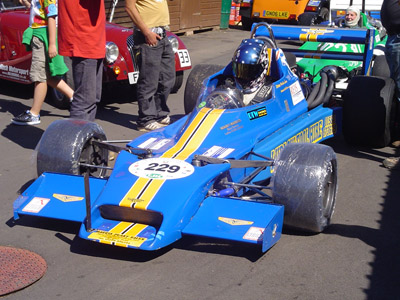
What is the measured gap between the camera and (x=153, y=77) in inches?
294

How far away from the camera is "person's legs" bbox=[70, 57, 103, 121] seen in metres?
6.07

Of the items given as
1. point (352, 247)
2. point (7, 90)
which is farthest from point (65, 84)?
point (352, 247)

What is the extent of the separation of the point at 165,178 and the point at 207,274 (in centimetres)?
75

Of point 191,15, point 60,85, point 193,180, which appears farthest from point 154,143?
point 191,15

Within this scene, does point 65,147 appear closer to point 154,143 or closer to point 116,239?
point 154,143

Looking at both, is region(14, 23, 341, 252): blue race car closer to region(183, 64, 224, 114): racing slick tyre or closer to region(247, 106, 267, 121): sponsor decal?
region(247, 106, 267, 121): sponsor decal

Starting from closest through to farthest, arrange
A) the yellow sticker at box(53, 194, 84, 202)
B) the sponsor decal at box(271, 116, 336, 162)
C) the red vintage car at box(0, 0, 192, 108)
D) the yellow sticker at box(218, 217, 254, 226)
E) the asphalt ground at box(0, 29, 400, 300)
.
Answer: the asphalt ground at box(0, 29, 400, 300) → the yellow sticker at box(218, 217, 254, 226) → the yellow sticker at box(53, 194, 84, 202) → the sponsor decal at box(271, 116, 336, 162) → the red vintage car at box(0, 0, 192, 108)

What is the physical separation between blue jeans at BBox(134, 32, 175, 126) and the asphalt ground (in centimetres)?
214

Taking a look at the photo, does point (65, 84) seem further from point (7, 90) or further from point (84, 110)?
point (7, 90)

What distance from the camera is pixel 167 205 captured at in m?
4.23

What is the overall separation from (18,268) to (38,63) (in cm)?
380

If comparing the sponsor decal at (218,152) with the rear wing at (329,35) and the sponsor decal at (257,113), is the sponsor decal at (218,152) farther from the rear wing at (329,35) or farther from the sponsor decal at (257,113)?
the rear wing at (329,35)

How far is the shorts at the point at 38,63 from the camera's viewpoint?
7434 mm

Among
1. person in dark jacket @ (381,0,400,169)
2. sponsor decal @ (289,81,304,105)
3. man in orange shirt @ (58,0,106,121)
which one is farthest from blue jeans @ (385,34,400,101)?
man in orange shirt @ (58,0,106,121)
